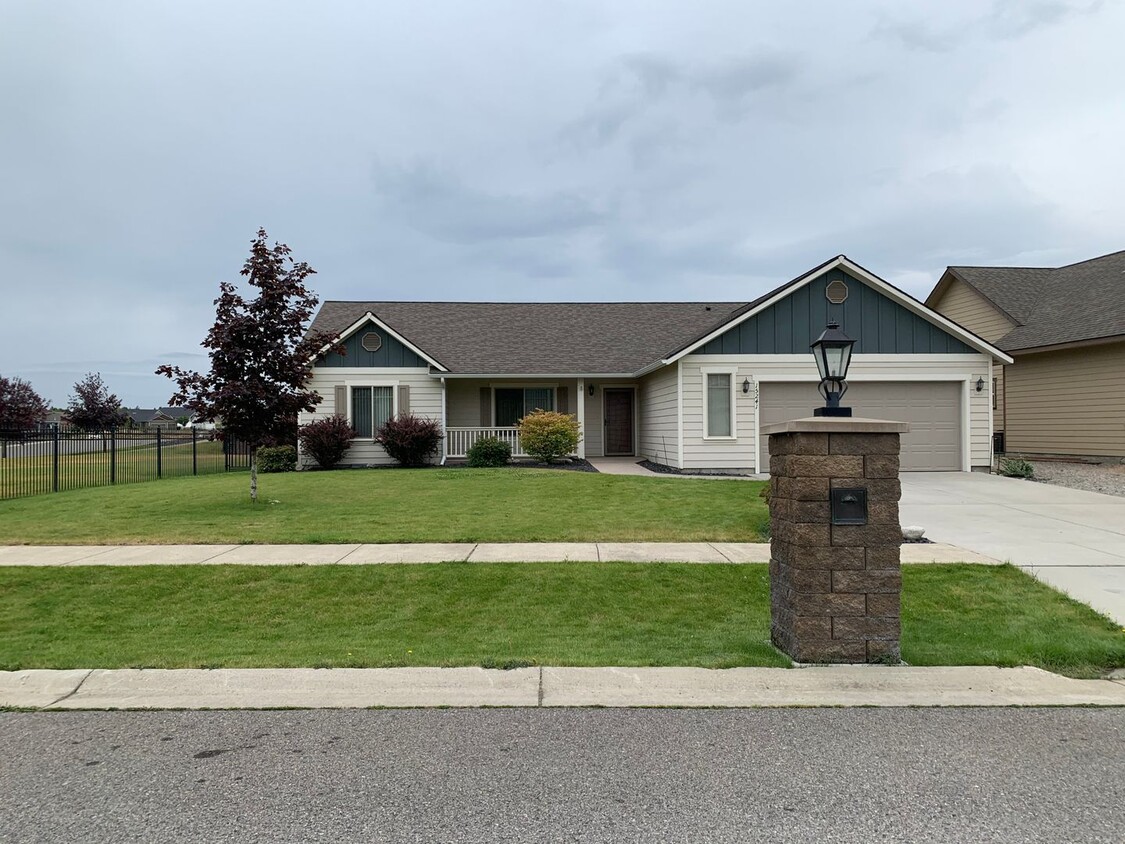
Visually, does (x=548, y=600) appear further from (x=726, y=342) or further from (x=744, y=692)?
(x=726, y=342)

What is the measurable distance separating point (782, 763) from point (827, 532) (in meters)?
1.79

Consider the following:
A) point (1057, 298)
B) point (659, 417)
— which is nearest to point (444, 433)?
point (659, 417)

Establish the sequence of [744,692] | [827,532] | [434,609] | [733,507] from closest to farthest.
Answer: [744,692]
[827,532]
[434,609]
[733,507]

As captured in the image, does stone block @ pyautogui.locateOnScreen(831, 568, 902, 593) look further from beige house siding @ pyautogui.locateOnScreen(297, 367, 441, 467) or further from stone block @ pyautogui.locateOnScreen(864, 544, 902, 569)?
beige house siding @ pyautogui.locateOnScreen(297, 367, 441, 467)

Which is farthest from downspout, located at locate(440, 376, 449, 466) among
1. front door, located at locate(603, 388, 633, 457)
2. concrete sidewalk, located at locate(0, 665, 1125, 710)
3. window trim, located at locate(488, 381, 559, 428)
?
concrete sidewalk, located at locate(0, 665, 1125, 710)

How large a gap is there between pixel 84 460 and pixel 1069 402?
2595 centimetres

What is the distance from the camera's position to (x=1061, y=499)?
12906 mm

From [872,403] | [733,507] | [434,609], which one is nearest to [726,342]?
[872,403]

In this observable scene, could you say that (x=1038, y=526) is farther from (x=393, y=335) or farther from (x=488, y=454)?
(x=393, y=335)

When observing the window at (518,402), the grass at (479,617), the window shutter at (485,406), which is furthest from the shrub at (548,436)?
the grass at (479,617)

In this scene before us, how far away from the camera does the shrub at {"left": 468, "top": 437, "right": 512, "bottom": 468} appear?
776 inches

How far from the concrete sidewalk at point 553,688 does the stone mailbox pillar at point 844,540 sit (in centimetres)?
22

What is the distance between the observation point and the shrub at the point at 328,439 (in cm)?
1953

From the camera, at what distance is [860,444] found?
4953 mm
